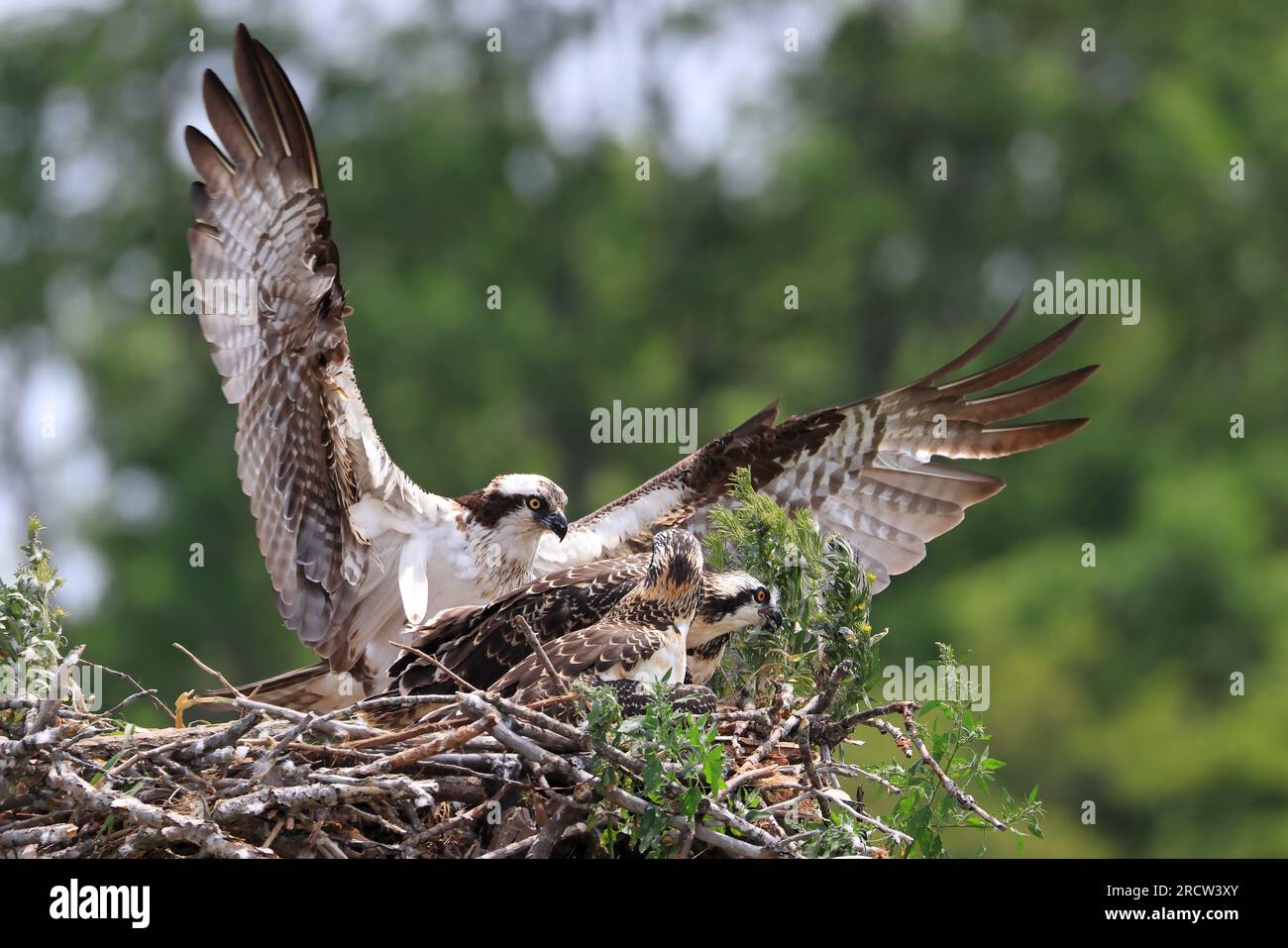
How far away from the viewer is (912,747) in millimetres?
4652

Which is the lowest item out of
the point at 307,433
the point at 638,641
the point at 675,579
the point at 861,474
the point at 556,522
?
the point at 638,641

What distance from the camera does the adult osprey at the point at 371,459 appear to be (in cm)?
592

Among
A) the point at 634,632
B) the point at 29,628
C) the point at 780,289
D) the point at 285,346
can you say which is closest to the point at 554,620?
the point at 634,632

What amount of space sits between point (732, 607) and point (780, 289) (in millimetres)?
20004

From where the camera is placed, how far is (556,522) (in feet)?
20.7

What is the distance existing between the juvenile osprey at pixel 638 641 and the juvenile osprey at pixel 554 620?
0.39 feet

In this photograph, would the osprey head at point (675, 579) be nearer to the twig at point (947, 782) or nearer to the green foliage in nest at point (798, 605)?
the green foliage in nest at point (798, 605)

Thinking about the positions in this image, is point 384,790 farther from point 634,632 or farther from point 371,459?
point 371,459

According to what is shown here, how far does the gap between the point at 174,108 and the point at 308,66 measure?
2119 millimetres

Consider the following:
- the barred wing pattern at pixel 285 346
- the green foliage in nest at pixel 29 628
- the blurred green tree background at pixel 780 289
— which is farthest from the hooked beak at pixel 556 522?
the blurred green tree background at pixel 780 289

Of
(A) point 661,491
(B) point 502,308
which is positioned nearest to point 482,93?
(B) point 502,308

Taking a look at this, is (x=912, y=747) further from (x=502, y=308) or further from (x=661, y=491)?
(x=502, y=308)

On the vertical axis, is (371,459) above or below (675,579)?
above

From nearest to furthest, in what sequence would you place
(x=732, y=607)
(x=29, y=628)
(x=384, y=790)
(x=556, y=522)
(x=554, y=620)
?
(x=384, y=790), (x=29, y=628), (x=732, y=607), (x=554, y=620), (x=556, y=522)
